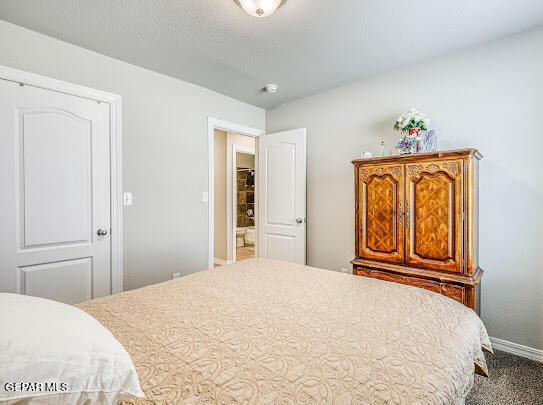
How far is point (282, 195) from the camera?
146 inches

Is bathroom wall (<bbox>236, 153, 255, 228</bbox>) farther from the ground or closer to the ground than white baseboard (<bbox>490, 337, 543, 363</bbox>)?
farther from the ground

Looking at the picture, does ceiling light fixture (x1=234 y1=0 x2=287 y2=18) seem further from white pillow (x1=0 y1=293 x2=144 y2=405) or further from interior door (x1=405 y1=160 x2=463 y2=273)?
white pillow (x1=0 y1=293 x2=144 y2=405)

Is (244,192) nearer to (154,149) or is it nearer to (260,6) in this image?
(154,149)

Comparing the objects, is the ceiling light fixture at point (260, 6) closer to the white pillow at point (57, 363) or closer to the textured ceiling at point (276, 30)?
the textured ceiling at point (276, 30)

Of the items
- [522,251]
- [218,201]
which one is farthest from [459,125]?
[218,201]

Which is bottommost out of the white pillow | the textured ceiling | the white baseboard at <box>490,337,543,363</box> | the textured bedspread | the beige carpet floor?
the beige carpet floor

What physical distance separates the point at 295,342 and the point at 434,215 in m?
1.68

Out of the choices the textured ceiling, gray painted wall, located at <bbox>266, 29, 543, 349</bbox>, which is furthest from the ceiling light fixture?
gray painted wall, located at <bbox>266, 29, 543, 349</bbox>

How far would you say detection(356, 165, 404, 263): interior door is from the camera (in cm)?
241

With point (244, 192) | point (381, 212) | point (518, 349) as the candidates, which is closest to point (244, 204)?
point (244, 192)

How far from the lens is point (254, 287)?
172 centimetres

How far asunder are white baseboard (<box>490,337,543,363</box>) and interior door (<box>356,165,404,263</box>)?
3.34 feet

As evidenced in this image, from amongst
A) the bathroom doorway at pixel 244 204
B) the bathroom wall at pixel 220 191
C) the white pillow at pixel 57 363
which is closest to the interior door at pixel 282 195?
the bathroom wall at pixel 220 191

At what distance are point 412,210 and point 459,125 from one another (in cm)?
91
